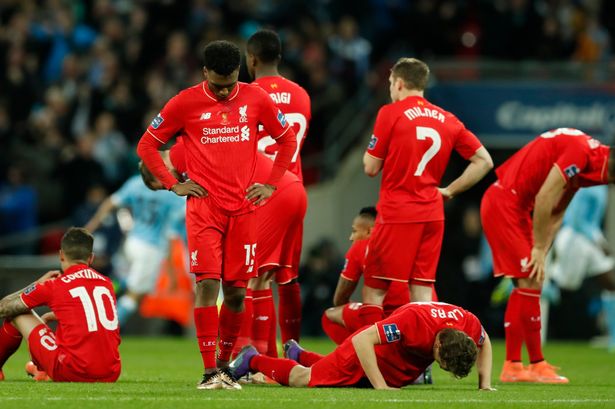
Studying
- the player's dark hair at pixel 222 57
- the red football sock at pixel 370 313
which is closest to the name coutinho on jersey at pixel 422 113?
the red football sock at pixel 370 313

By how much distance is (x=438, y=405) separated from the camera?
29.3 ft

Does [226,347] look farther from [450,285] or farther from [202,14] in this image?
[202,14]

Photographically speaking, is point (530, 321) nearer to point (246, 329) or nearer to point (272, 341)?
point (272, 341)

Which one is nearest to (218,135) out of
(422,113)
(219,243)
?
(219,243)

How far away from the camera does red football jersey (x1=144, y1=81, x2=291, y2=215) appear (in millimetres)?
9789

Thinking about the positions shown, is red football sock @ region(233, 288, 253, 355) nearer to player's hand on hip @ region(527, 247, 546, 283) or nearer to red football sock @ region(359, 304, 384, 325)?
red football sock @ region(359, 304, 384, 325)

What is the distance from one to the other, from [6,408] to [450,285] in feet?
39.8

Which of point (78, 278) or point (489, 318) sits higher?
point (78, 278)

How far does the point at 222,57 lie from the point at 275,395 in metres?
2.23

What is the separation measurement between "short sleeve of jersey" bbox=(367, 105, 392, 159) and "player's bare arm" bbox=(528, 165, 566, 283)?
137 centimetres

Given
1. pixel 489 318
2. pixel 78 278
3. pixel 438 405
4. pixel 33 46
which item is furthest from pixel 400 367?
pixel 33 46

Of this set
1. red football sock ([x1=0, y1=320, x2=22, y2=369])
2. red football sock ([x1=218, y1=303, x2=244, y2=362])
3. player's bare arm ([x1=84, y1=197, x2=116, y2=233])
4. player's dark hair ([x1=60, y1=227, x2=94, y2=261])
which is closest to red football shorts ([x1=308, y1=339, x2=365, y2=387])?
red football sock ([x1=218, y1=303, x2=244, y2=362])

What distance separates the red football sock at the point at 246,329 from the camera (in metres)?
11.1

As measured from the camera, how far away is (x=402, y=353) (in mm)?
9750
